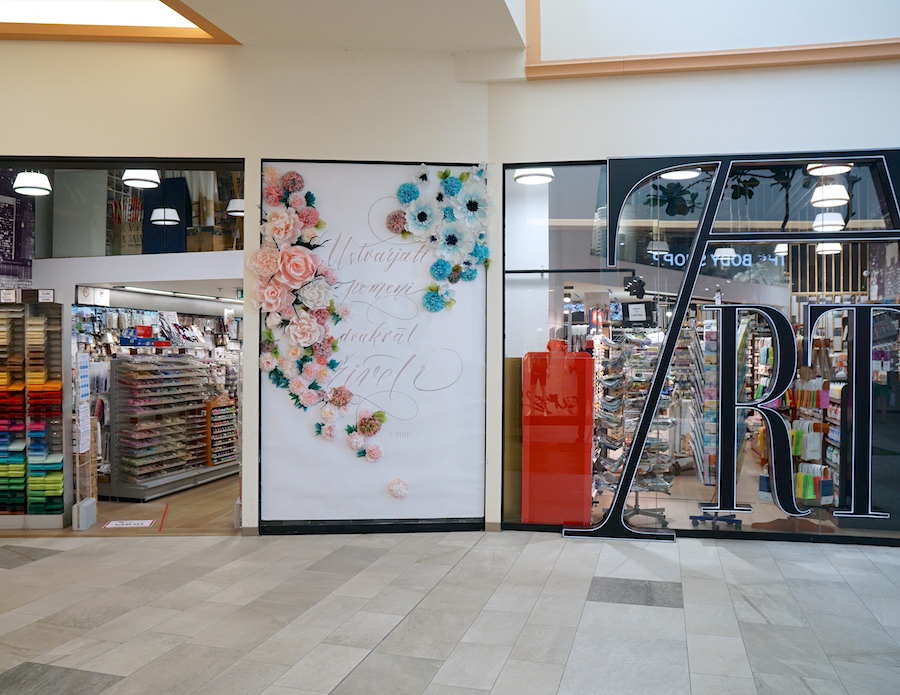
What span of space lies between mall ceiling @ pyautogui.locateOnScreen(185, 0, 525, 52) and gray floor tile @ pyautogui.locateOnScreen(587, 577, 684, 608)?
354cm

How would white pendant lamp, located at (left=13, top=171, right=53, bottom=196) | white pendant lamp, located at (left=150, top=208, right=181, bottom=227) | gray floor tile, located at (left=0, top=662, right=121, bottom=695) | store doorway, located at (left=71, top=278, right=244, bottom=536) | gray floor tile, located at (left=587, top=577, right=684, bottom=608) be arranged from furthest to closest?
1. white pendant lamp, located at (left=150, top=208, right=181, bottom=227)
2. white pendant lamp, located at (left=13, top=171, right=53, bottom=196)
3. store doorway, located at (left=71, top=278, right=244, bottom=536)
4. gray floor tile, located at (left=587, top=577, right=684, bottom=608)
5. gray floor tile, located at (left=0, top=662, right=121, bottom=695)

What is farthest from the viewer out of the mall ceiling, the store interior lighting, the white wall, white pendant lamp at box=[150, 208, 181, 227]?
the store interior lighting

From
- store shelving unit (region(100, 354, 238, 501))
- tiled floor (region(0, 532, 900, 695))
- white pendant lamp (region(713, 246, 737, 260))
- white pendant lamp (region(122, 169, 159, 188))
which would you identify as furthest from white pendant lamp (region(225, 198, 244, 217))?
white pendant lamp (region(713, 246, 737, 260))

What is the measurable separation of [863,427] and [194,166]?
5.08 metres

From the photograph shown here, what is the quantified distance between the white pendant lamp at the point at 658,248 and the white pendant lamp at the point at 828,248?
3.34 feet

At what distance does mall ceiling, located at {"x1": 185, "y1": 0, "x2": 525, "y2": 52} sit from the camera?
4.33 m

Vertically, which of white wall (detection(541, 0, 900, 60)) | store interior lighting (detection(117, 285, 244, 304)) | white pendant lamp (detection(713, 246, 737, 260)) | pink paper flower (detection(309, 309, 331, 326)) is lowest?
pink paper flower (detection(309, 309, 331, 326))

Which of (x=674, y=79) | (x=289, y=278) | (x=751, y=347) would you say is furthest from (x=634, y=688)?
(x=674, y=79)

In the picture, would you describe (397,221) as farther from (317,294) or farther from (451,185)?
(317,294)

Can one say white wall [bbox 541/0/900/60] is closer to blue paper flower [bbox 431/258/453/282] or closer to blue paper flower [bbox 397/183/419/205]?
blue paper flower [bbox 397/183/419/205]

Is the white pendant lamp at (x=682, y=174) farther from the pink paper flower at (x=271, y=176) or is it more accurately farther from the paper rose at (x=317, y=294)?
the pink paper flower at (x=271, y=176)

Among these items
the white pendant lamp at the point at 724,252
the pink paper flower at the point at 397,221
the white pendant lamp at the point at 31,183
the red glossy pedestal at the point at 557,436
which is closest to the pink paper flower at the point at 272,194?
the pink paper flower at the point at 397,221

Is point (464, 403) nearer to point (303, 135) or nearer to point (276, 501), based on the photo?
point (276, 501)

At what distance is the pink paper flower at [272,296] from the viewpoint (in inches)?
194
